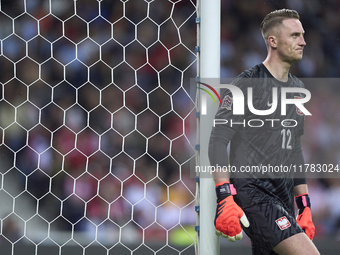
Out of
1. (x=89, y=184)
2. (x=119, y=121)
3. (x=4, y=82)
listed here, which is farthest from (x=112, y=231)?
(x=4, y=82)

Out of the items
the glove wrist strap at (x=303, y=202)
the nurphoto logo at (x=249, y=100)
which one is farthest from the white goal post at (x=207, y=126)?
the glove wrist strap at (x=303, y=202)

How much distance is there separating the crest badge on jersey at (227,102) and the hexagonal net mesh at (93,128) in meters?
1.04

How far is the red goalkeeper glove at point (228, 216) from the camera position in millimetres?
1048

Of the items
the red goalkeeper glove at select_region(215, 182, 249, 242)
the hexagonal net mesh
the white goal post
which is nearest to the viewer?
the red goalkeeper glove at select_region(215, 182, 249, 242)

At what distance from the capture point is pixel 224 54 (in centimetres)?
239

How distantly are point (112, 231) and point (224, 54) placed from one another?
1078 mm

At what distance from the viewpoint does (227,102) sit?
44.8 inches

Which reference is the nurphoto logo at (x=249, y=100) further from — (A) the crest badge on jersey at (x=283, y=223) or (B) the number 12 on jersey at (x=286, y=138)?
(A) the crest badge on jersey at (x=283, y=223)

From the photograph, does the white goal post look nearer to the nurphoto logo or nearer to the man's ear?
the nurphoto logo

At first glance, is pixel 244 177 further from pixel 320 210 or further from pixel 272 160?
pixel 320 210

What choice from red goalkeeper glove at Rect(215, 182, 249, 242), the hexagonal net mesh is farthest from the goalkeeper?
the hexagonal net mesh

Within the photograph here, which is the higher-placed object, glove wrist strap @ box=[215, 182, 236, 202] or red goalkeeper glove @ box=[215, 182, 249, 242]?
glove wrist strap @ box=[215, 182, 236, 202]

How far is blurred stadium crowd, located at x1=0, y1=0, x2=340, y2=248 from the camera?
89.4 inches

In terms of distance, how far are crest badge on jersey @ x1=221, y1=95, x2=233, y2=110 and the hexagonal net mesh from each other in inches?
40.8
